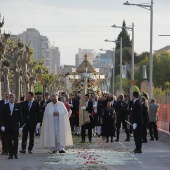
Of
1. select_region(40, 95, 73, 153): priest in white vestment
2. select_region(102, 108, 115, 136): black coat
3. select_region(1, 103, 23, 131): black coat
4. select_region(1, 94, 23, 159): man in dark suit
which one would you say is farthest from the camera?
select_region(102, 108, 115, 136): black coat

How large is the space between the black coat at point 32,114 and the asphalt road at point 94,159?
3.22 feet

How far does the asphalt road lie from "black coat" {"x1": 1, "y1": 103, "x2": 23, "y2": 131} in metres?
0.90

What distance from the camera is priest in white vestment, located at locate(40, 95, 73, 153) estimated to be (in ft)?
78.0

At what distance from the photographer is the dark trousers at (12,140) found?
70.5ft

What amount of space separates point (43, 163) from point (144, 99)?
8.71 metres

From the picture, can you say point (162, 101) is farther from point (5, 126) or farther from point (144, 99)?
point (5, 126)

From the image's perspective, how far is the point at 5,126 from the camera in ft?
72.2

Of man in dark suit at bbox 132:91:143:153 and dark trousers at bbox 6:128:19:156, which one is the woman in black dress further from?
dark trousers at bbox 6:128:19:156

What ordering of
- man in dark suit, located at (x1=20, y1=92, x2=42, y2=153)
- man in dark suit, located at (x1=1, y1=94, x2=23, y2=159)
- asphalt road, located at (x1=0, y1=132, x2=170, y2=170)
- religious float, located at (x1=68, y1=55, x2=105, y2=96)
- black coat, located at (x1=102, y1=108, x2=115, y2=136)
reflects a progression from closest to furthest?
1. asphalt road, located at (x1=0, y1=132, x2=170, y2=170)
2. man in dark suit, located at (x1=1, y1=94, x2=23, y2=159)
3. man in dark suit, located at (x1=20, y1=92, x2=42, y2=153)
4. black coat, located at (x1=102, y1=108, x2=115, y2=136)
5. religious float, located at (x1=68, y1=55, x2=105, y2=96)

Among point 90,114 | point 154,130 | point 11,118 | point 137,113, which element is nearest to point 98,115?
point 154,130

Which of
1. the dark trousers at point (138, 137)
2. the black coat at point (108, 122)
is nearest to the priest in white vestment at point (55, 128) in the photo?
the dark trousers at point (138, 137)

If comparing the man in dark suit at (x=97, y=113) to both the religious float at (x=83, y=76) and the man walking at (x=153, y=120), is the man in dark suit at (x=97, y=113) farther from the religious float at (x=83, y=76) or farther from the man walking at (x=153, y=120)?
the religious float at (x=83, y=76)

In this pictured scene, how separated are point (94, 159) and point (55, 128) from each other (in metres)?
3.68

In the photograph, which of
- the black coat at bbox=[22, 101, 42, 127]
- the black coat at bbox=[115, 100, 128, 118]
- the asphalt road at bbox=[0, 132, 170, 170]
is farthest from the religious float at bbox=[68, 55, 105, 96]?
the black coat at bbox=[22, 101, 42, 127]
